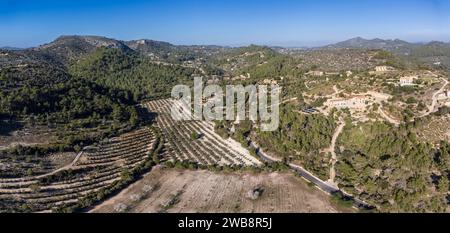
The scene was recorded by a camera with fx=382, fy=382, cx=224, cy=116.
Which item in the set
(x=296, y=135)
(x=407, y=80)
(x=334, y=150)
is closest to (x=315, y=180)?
(x=334, y=150)

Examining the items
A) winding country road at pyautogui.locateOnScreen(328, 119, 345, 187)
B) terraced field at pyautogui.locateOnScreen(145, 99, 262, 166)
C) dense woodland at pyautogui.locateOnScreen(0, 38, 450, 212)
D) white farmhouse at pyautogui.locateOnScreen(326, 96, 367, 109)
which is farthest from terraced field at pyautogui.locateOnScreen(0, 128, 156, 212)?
white farmhouse at pyautogui.locateOnScreen(326, 96, 367, 109)

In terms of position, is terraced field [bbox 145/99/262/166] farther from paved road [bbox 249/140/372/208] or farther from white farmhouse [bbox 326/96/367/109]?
white farmhouse [bbox 326/96/367/109]

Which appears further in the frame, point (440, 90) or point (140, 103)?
point (140, 103)

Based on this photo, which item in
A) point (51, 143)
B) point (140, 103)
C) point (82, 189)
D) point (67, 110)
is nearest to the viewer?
point (82, 189)

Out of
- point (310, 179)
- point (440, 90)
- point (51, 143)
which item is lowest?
point (310, 179)

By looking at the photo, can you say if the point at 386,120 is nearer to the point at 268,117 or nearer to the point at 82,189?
the point at 268,117

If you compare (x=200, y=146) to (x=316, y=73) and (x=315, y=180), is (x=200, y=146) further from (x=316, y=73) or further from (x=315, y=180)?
(x=316, y=73)
